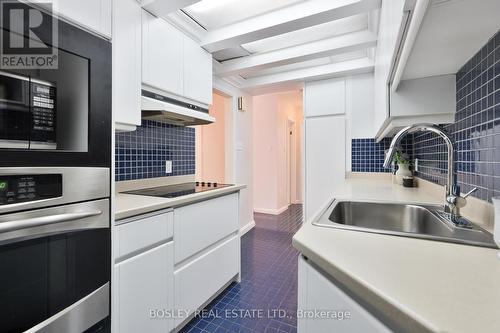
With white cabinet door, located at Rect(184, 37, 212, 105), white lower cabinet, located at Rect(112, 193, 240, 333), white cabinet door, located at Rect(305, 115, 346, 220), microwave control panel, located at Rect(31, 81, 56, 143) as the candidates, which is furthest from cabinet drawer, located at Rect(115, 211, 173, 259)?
white cabinet door, located at Rect(305, 115, 346, 220)

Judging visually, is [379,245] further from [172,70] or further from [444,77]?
[172,70]

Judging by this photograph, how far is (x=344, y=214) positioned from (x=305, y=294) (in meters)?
0.73

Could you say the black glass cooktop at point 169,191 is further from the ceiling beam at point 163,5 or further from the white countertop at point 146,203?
the ceiling beam at point 163,5

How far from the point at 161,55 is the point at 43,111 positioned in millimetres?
1167

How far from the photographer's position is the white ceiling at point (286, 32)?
69.9 inches

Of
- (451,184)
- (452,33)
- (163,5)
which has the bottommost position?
(451,184)

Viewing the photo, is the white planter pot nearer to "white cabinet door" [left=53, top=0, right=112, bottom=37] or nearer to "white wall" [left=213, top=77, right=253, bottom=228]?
"white wall" [left=213, top=77, right=253, bottom=228]

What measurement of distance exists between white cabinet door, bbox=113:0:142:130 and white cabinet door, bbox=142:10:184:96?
5 cm

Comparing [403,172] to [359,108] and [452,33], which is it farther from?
[452,33]

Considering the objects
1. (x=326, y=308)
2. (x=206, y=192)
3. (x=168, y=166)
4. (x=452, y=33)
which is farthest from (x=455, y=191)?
(x=168, y=166)

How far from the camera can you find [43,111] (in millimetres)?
783

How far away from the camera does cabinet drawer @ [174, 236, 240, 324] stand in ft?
4.98

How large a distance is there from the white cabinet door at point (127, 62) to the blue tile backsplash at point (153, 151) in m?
0.36

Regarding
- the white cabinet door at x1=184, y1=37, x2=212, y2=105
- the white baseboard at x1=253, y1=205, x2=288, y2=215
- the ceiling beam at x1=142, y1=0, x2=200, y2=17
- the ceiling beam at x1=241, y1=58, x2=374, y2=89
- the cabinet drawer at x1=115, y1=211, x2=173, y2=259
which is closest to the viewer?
the cabinet drawer at x1=115, y1=211, x2=173, y2=259
